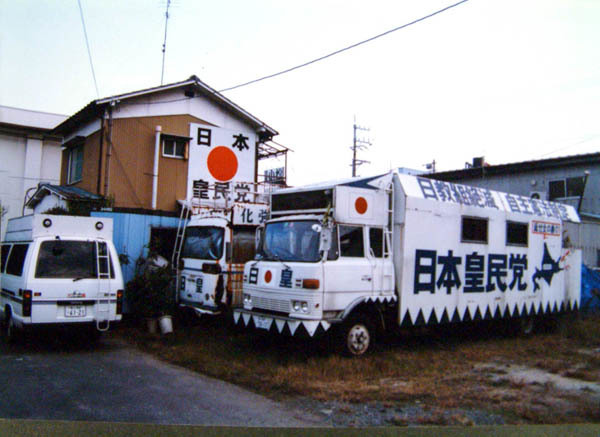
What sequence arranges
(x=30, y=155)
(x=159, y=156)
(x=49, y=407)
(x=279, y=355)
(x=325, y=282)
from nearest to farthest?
(x=49, y=407) → (x=325, y=282) → (x=279, y=355) → (x=159, y=156) → (x=30, y=155)

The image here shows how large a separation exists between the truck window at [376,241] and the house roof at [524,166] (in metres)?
14.0

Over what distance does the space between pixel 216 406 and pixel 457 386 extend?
3.42 metres

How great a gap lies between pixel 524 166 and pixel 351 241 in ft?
50.6

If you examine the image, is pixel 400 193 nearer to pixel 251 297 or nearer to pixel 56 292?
pixel 251 297

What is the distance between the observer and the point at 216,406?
6199 millimetres

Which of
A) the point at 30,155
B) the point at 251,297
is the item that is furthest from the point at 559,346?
the point at 30,155

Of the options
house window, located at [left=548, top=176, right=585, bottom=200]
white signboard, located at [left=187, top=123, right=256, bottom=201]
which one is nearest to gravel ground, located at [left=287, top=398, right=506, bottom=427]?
white signboard, located at [left=187, top=123, right=256, bottom=201]

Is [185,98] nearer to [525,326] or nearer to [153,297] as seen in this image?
[153,297]

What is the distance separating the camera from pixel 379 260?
903 centimetres

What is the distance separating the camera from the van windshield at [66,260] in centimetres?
886

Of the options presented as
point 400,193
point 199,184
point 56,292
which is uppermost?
point 199,184

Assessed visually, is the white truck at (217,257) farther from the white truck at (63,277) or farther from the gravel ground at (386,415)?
the gravel ground at (386,415)

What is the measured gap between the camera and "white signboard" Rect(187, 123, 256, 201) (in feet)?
56.5

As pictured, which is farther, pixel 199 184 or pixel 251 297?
pixel 199 184
